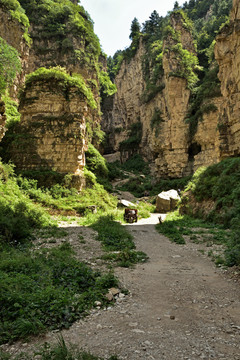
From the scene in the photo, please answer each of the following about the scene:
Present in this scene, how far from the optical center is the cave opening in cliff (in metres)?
32.5

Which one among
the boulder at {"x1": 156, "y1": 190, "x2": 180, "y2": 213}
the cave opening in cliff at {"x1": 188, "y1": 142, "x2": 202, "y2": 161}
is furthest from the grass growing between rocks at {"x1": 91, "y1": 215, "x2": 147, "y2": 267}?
the cave opening in cliff at {"x1": 188, "y1": 142, "x2": 202, "y2": 161}

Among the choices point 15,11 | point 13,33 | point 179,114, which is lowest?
point 179,114

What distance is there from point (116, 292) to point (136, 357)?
192 cm

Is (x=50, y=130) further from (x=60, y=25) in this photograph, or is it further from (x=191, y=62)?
(x=60, y=25)

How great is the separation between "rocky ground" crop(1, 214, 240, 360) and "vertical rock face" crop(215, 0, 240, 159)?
15.4 meters

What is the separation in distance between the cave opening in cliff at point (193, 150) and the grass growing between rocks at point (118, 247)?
77.3ft

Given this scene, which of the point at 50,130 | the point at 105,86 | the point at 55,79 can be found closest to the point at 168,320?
the point at 50,130

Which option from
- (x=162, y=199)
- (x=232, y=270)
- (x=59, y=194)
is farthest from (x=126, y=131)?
(x=232, y=270)

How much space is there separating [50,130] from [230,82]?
16717mm

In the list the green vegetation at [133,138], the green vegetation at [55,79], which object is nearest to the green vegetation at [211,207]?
the green vegetation at [55,79]

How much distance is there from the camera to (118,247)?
853 centimetres

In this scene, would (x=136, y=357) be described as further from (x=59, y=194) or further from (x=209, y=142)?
(x=209, y=142)

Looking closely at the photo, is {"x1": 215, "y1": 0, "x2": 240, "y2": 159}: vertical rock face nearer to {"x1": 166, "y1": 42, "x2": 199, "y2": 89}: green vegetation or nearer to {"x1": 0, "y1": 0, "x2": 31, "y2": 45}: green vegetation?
{"x1": 166, "y1": 42, "x2": 199, "y2": 89}: green vegetation

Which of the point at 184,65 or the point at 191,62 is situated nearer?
the point at 184,65
